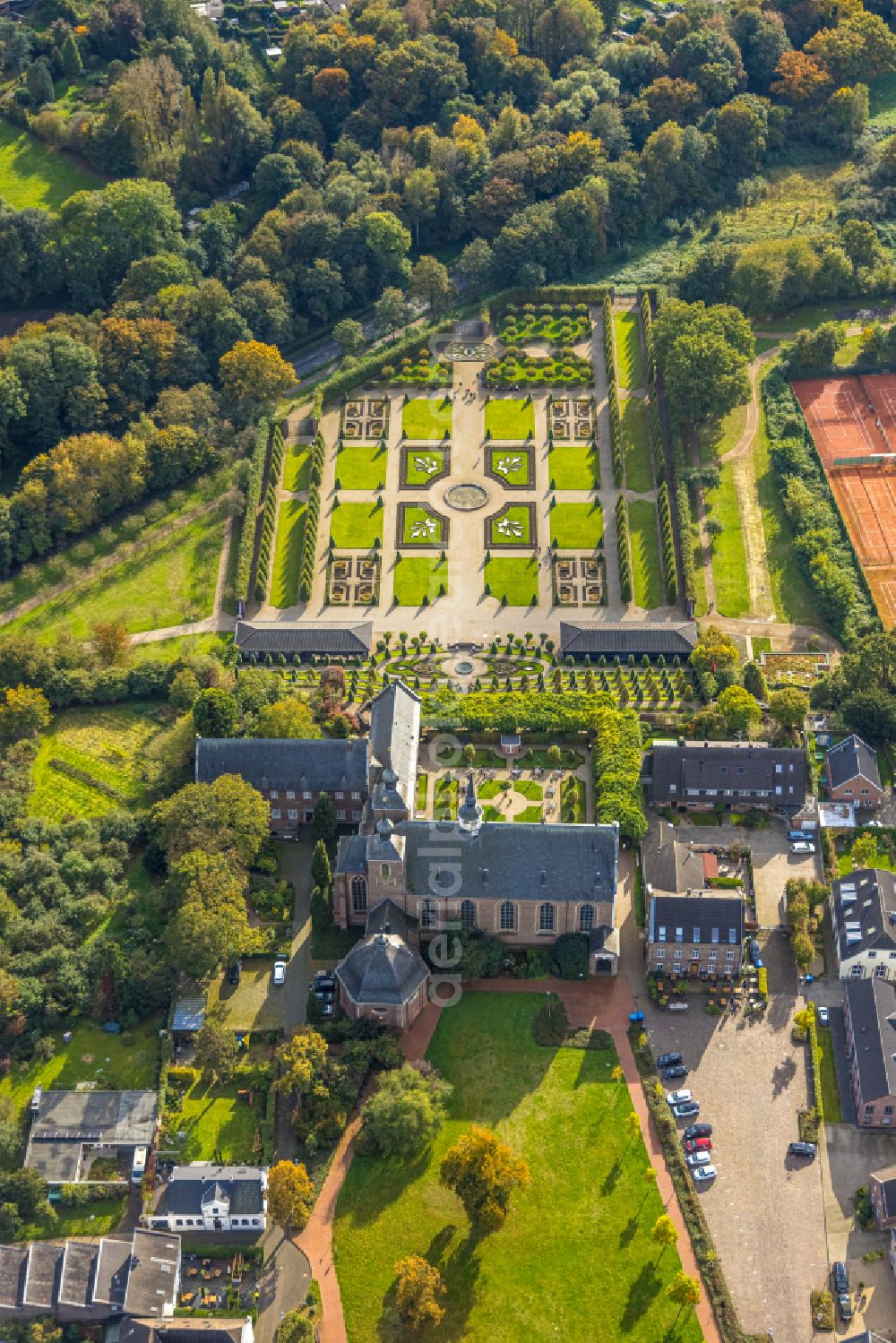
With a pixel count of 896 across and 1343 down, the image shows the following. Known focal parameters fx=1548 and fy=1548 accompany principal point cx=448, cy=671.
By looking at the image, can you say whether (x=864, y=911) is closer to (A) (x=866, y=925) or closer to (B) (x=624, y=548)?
(A) (x=866, y=925)

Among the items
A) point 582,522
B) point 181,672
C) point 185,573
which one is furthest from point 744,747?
point 185,573

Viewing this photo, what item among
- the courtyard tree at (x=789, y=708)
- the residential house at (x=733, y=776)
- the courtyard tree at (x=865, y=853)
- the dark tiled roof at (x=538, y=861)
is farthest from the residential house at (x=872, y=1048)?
the courtyard tree at (x=789, y=708)

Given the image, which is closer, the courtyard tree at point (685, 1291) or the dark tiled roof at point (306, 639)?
the courtyard tree at point (685, 1291)

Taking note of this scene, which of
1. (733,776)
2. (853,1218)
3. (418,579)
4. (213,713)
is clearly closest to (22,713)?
(213,713)

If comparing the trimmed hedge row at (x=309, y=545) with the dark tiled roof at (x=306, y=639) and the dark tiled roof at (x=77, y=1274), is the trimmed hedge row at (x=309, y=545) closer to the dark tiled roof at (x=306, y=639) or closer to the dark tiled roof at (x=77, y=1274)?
Result: the dark tiled roof at (x=306, y=639)

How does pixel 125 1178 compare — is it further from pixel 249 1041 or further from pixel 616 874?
pixel 616 874
